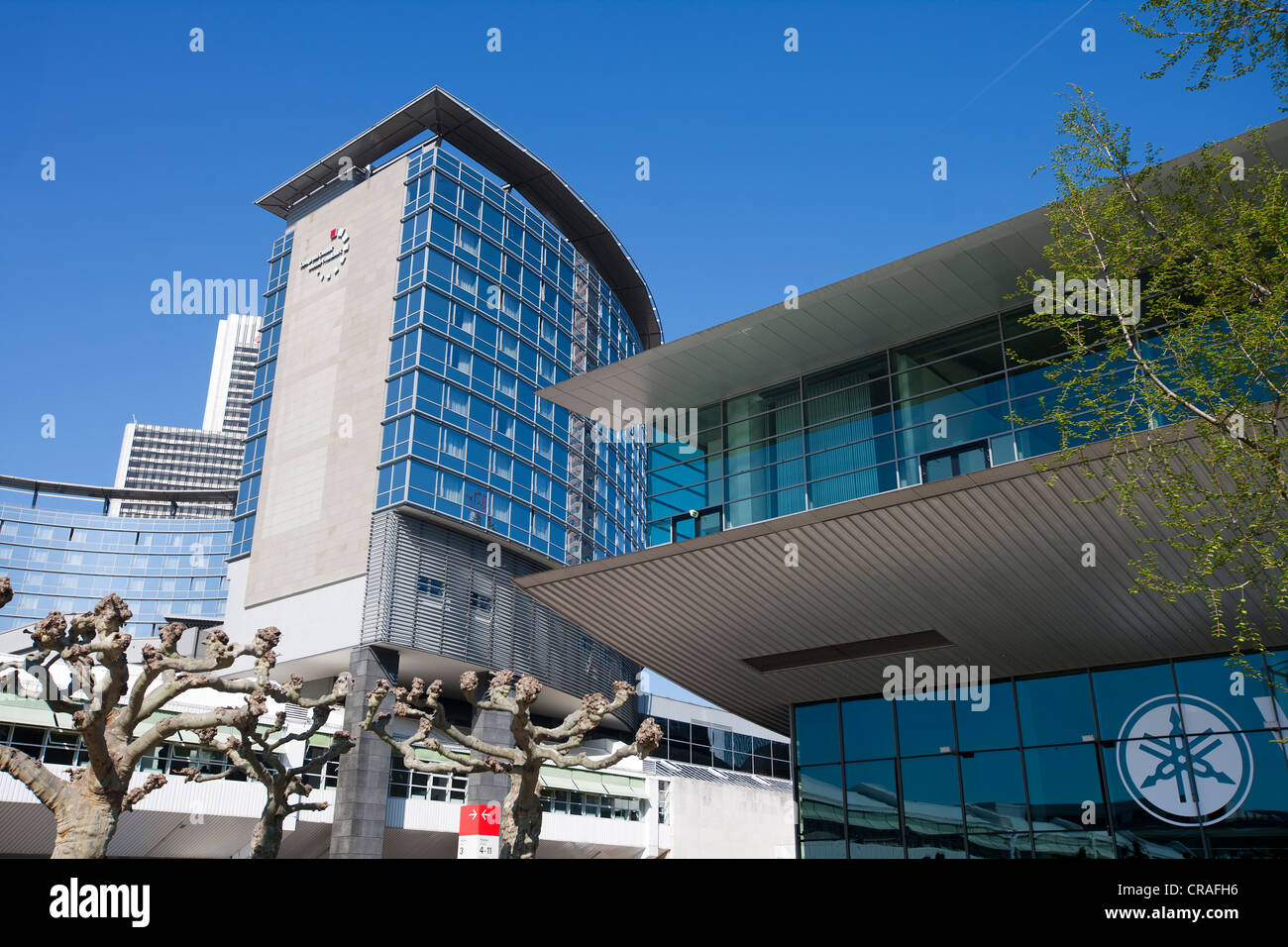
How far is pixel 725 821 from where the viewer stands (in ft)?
173

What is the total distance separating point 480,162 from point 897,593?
43902mm

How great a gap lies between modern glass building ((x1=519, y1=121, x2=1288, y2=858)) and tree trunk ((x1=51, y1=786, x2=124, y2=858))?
1022cm

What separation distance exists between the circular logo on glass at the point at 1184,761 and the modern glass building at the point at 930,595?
0.04m

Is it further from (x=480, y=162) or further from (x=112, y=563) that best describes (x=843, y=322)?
(x=112, y=563)

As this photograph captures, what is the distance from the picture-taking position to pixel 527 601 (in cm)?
4934

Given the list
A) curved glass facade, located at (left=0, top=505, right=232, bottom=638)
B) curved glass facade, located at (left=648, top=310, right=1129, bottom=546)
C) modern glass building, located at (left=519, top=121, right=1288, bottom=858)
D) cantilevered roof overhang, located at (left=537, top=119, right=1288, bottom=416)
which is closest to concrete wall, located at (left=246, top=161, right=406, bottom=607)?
cantilevered roof overhang, located at (left=537, top=119, right=1288, bottom=416)

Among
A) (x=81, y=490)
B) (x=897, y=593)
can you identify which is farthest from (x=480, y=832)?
(x=81, y=490)

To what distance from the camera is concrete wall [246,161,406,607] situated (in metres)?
46.2

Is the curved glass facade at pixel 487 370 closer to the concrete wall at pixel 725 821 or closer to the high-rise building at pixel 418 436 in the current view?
the high-rise building at pixel 418 436

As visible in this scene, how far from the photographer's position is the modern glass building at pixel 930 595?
18.4 m

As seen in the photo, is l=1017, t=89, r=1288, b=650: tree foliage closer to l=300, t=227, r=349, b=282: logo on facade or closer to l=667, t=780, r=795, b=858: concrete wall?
l=667, t=780, r=795, b=858: concrete wall

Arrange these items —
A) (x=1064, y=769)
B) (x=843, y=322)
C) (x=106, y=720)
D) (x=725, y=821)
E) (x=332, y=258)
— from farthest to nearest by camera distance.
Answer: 1. (x=332, y=258)
2. (x=725, y=821)
3. (x=843, y=322)
4. (x=1064, y=769)
5. (x=106, y=720)
